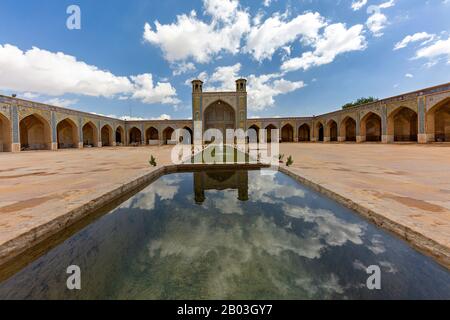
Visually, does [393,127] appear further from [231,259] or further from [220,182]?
[231,259]

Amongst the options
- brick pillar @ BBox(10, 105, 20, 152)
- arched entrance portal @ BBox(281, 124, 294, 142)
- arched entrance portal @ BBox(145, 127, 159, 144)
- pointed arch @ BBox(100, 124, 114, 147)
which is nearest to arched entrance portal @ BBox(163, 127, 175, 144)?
arched entrance portal @ BBox(145, 127, 159, 144)

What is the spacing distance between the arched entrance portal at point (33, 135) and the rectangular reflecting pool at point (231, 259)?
2355 cm

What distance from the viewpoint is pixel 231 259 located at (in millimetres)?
2172

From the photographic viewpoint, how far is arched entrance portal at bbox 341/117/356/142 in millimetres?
27044

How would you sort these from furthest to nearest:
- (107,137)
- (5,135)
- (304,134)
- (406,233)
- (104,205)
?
(304,134) < (107,137) < (5,135) < (104,205) < (406,233)

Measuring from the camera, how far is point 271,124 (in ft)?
111

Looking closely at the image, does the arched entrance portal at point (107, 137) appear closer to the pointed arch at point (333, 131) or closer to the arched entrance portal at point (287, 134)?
the arched entrance portal at point (287, 134)

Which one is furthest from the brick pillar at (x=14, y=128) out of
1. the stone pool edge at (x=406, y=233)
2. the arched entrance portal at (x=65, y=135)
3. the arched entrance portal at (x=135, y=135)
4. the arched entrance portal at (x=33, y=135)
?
the stone pool edge at (x=406, y=233)

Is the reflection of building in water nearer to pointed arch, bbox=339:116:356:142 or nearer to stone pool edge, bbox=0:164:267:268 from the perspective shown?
stone pool edge, bbox=0:164:267:268

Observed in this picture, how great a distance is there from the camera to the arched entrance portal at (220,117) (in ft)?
101

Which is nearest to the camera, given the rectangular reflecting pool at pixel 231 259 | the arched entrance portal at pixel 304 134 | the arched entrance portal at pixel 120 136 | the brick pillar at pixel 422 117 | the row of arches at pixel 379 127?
the rectangular reflecting pool at pixel 231 259

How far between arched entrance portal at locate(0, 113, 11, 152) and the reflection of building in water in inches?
736

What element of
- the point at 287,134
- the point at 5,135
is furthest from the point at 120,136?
the point at 287,134

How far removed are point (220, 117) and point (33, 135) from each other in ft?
70.8
